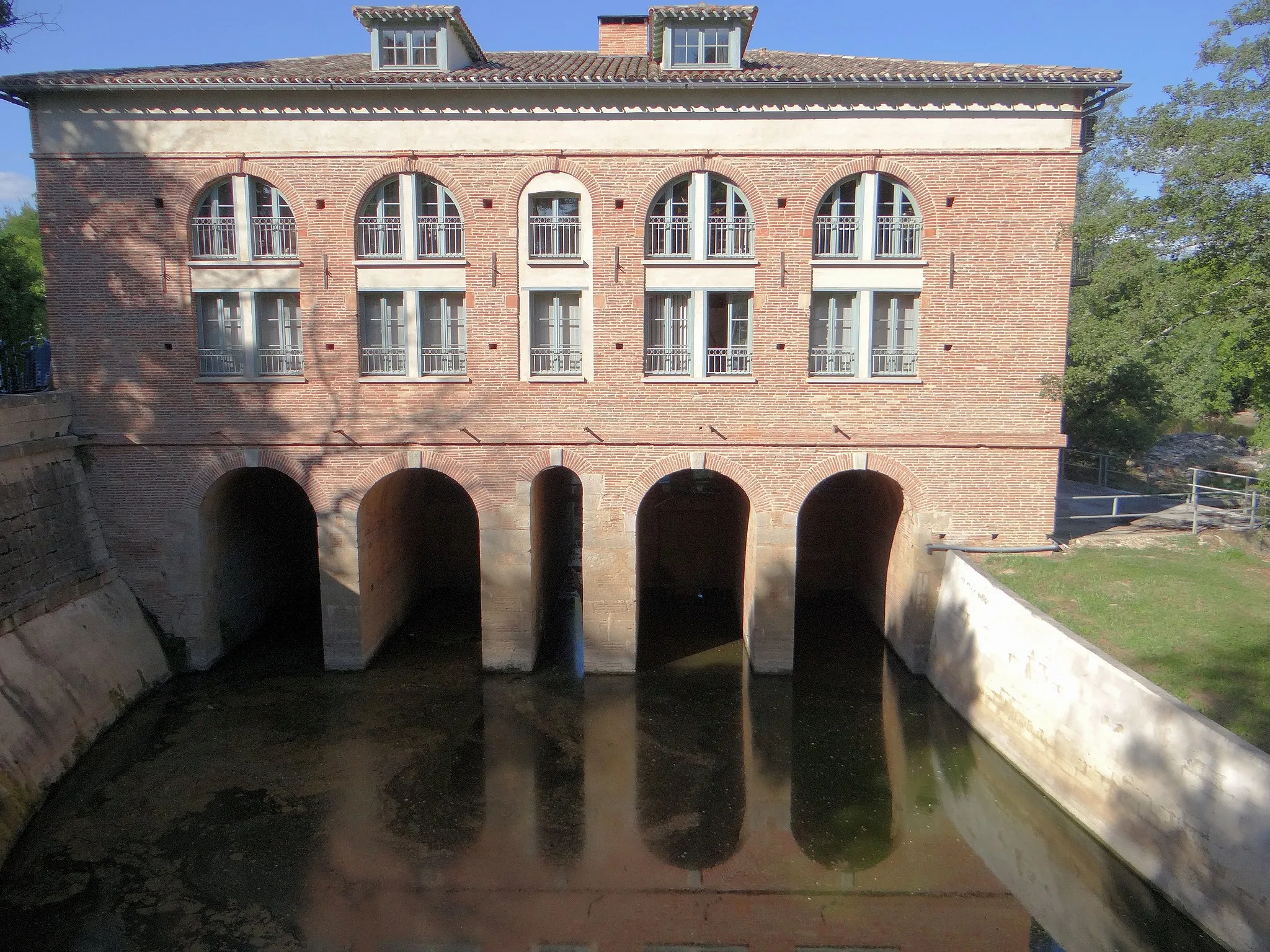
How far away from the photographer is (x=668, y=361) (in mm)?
16891

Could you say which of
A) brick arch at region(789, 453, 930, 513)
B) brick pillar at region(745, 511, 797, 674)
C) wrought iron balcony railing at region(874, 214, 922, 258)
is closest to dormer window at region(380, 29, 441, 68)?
wrought iron balcony railing at region(874, 214, 922, 258)

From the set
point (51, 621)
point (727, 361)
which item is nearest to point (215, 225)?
point (51, 621)

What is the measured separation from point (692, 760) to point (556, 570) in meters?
9.56

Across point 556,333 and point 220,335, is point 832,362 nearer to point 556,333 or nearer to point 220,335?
point 556,333

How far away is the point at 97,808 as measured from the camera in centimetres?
1235

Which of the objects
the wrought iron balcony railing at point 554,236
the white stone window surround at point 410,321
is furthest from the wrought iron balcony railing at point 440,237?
the wrought iron balcony railing at point 554,236

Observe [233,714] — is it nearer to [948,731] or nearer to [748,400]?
[748,400]

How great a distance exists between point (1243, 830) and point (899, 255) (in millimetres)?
11509

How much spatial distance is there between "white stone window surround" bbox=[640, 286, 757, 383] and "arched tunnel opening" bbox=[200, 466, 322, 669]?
9399mm

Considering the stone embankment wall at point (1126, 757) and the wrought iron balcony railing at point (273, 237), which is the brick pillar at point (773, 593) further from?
the wrought iron balcony railing at point (273, 237)

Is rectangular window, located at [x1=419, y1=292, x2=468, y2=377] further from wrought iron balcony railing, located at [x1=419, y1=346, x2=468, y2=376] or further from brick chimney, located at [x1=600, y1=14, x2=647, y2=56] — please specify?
brick chimney, located at [x1=600, y1=14, x2=647, y2=56]

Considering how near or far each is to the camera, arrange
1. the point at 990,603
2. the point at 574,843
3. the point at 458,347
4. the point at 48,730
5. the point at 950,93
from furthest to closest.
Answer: the point at 458,347 < the point at 950,93 < the point at 990,603 < the point at 48,730 < the point at 574,843

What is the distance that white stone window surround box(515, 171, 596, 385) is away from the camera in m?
16.4

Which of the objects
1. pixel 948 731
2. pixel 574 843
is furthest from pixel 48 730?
pixel 948 731
